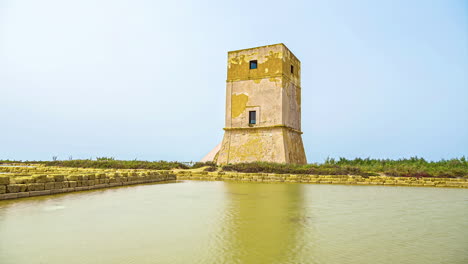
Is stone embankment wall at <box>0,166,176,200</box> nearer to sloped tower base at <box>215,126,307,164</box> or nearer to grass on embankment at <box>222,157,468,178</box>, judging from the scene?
grass on embankment at <box>222,157,468,178</box>

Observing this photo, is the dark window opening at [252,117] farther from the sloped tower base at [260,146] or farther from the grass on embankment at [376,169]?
the grass on embankment at [376,169]

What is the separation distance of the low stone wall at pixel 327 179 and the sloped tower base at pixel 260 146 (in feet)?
12.4

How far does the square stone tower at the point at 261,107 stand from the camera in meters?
19.2

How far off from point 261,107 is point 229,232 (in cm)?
1580

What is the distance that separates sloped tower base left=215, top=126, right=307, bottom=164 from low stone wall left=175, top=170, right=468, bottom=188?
3792mm

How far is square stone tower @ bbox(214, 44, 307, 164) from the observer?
19.2m

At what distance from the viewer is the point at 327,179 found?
1420 centimetres

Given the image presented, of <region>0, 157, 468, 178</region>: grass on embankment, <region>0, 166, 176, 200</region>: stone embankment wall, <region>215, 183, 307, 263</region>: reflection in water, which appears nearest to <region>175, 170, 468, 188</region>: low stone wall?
<region>0, 157, 468, 178</region>: grass on embankment

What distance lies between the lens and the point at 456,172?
530 inches

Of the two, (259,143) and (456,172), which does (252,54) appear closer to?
(259,143)

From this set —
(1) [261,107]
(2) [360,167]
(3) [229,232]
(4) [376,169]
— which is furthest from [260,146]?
(3) [229,232]

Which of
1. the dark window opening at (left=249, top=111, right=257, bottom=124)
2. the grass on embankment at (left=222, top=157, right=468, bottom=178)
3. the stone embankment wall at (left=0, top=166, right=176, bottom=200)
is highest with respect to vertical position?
the dark window opening at (left=249, top=111, right=257, bottom=124)

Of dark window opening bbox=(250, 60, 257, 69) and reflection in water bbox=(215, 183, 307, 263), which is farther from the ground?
dark window opening bbox=(250, 60, 257, 69)

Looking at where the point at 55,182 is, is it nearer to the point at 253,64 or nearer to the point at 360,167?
the point at 360,167
